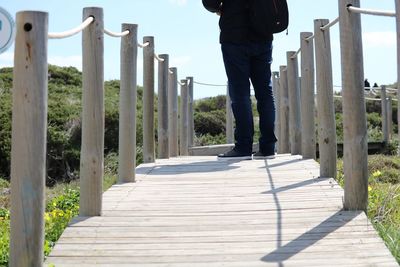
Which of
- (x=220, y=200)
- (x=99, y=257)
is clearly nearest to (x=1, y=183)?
(x=220, y=200)

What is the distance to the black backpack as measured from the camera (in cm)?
509

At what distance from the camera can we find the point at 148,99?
565 cm

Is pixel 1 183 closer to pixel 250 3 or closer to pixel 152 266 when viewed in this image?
pixel 250 3

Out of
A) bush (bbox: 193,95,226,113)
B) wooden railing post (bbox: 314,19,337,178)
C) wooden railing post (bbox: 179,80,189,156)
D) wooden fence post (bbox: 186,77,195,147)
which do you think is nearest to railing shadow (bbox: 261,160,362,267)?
wooden railing post (bbox: 314,19,337,178)

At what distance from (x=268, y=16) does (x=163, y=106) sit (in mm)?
1687

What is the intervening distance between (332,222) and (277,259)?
631 millimetres

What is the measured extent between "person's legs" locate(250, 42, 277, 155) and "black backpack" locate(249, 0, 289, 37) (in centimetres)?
21

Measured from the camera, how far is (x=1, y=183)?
10.2 metres

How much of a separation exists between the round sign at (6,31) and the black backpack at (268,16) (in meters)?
2.80

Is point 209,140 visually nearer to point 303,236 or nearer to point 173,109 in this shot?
point 173,109

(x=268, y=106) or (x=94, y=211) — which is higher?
(x=268, y=106)

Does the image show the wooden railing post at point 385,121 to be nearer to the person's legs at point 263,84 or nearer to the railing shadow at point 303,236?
the person's legs at point 263,84

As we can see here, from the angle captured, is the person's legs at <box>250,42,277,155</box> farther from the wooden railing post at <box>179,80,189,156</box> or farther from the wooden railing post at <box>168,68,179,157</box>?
the wooden railing post at <box>179,80,189,156</box>

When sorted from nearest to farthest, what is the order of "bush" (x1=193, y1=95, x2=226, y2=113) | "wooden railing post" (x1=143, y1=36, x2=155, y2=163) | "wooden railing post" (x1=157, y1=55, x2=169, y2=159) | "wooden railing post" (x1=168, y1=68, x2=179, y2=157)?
"wooden railing post" (x1=143, y1=36, x2=155, y2=163)
"wooden railing post" (x1=157, y1=55, x2=169, y2=159)
"wooden railing post" (x1=168, y1=68, x2=179, y2=157)
"bush" (x1=193, y1=95, x2=226, y2=113)
